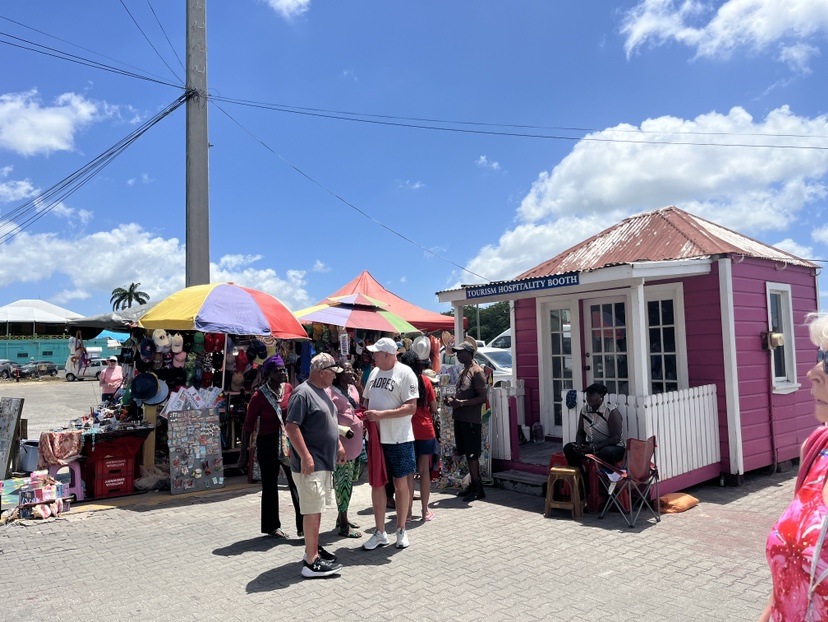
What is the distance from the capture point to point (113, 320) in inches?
391

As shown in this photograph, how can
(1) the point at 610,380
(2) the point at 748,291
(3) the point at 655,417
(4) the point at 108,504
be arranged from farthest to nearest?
(1) the point at 610,380, (2) the point at 748,291, (4) the point at 108,504, (3) the point at 655,417

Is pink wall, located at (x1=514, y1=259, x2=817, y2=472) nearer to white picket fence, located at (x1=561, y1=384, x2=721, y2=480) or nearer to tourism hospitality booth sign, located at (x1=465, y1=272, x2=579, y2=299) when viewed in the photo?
white picket fence, located at (x1=561, y1=384, x2=721, y2=480)

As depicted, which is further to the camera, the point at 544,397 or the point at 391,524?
the point at 544,397

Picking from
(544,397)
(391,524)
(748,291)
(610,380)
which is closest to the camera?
(391,524)

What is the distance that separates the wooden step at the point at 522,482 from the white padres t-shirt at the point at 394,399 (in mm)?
2632

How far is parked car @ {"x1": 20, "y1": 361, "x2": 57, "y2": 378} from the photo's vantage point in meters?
38.4

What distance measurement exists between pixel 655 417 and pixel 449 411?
98.8 inches

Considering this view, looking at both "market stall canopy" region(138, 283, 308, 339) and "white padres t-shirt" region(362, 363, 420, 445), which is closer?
"white padres t-shirt" region(362, 363, 420, 445)

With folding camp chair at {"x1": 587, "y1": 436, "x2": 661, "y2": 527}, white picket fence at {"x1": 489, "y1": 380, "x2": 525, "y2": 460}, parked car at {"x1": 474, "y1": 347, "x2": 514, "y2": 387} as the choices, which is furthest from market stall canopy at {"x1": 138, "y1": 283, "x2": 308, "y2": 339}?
parked car at {"x1": 474, "y1": 347, "x2": 514, "y2": 387}

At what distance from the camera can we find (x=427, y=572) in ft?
15.4

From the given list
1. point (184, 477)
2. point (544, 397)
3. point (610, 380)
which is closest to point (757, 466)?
point (610, 380)

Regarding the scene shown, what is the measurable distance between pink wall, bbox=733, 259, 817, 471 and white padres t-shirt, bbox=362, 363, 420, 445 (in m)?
4.59

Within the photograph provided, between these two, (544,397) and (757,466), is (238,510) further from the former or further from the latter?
(757,466)

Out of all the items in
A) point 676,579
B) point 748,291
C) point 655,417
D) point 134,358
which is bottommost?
point 676,579
